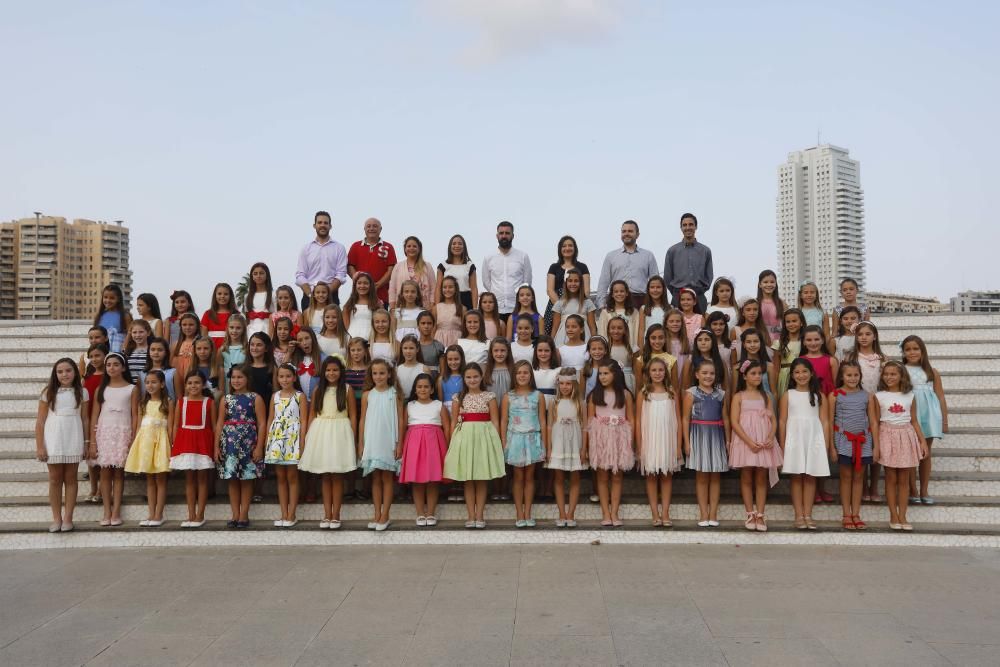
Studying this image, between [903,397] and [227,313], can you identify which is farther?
[227,313]

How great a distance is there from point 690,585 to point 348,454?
314cm

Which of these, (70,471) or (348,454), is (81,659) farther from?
(70,471)

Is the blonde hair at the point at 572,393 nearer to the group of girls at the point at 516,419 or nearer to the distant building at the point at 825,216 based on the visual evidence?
the group of girls at the point at 516,419

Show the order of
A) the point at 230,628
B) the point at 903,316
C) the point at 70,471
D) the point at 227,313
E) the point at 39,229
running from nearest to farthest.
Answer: the point at 230,628 < the point at 70,471 < the point at 227,313 < the point at 903,316 < the point at 39,229

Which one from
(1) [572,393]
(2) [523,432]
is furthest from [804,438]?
(2) [523,432]

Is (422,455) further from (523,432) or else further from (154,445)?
(154,445)

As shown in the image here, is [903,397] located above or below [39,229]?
below

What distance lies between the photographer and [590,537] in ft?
20.7

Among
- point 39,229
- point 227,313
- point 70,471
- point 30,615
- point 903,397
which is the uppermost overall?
point 39,229

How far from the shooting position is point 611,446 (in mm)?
6551

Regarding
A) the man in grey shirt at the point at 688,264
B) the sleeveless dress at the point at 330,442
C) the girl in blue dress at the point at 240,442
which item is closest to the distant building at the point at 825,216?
the man in grey shirt at the point at 688,264

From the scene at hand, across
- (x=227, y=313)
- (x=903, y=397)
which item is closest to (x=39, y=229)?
(x=227, y=313)

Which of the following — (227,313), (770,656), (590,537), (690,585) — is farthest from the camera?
(227,313)

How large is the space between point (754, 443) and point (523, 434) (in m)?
1.99
